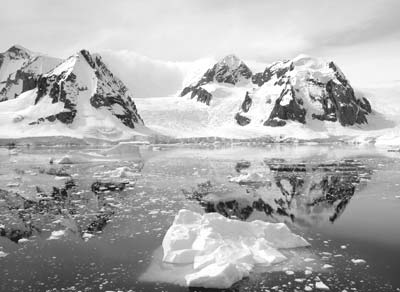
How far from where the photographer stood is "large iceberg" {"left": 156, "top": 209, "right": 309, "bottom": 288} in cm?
929

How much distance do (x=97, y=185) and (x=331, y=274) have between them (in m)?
16.9

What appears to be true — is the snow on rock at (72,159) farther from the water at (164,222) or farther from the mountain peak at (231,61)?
the mountain peak at (231,61)

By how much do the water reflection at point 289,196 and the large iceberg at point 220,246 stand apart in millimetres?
3273

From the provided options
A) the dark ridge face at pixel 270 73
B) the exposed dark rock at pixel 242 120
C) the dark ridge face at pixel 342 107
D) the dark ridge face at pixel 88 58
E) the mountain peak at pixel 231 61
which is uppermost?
the mountain peak at pixel 231 61

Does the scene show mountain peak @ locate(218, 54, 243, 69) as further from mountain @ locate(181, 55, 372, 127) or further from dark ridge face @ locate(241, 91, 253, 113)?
dark ridge face @ locate(241, 91, 253, 113)

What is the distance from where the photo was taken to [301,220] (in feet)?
50.4

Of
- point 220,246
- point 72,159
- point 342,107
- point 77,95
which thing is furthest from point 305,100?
point 220,246

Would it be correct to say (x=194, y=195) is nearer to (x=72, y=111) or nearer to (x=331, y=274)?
(x=331, y=274)

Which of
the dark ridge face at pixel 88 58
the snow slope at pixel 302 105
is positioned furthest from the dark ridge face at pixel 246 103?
the dark ridge face at pixel 88 58

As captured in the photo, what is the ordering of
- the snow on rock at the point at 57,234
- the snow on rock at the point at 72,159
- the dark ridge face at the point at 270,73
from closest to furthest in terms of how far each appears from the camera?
the snow on rock at the point at 57,234, the snow on rock at the point at 72,159, the dark ridge face at the point at 270,73

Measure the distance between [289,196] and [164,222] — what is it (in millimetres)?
8315

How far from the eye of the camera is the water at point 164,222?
9531mm

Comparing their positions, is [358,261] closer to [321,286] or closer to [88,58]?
[321,286]

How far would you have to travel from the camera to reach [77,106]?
3839 inches
